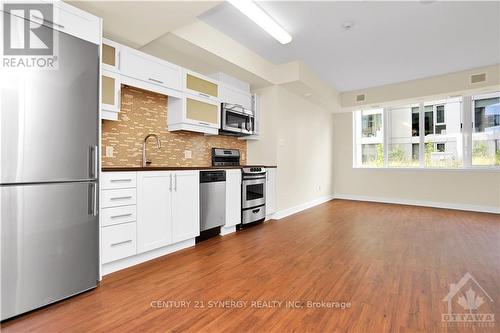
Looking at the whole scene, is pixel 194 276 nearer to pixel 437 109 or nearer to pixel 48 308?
pixel 48 308

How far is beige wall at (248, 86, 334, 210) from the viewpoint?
463cm

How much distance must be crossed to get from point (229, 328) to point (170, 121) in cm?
267

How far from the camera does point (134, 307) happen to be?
1755 millimetres

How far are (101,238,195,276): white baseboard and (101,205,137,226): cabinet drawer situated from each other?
41 cm

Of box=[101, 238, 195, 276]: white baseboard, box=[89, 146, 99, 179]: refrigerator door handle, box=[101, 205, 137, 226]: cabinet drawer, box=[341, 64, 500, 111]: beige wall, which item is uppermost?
box=[341, 64, 500, 111]: beige wall

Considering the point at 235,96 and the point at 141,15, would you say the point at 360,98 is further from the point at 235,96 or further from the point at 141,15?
the point at 141,15


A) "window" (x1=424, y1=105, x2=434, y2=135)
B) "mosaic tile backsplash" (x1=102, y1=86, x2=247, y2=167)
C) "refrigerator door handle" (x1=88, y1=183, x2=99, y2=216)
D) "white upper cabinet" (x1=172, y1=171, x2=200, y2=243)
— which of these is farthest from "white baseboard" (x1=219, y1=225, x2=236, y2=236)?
"window" (x1=424, y1=105, x2=434, y2=135)

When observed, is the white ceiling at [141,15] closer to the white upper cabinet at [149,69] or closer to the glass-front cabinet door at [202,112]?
the white upper cabinet at [149,69]

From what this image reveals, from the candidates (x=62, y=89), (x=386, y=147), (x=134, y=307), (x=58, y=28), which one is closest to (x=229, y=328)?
(x=134, y=307)

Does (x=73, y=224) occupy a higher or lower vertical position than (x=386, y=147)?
lower

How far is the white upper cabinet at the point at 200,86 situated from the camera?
3324mm

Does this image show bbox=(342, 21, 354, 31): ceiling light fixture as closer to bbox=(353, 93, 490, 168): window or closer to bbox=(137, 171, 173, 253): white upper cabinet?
bbox=(137, 171, 173, 253): white upper cabinet

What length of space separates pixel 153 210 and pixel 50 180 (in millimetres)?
994

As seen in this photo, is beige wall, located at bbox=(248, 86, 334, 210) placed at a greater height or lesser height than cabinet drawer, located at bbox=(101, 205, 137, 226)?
greater
